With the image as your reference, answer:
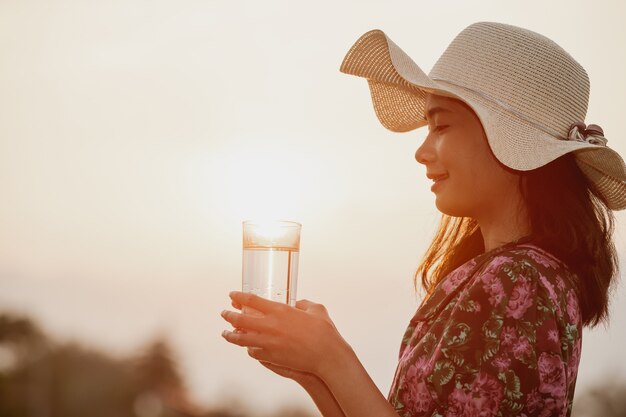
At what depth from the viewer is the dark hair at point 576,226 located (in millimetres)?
3752

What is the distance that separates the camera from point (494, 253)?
12.2 ft

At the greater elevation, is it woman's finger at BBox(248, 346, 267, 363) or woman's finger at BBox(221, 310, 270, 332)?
woman's finger at BBox(221, 310, 270, 332)

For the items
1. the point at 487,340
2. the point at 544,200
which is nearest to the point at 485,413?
the point at 487,340

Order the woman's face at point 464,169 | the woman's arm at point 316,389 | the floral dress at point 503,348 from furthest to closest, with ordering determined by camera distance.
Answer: the woman's face at point 464,169 < the woman's arm at point 316,389 < the floral dress at point 503,348

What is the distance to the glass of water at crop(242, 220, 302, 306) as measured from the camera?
354cm

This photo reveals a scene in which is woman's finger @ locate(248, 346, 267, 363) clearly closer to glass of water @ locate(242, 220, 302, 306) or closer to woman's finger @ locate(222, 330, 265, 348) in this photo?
woman's finger @ locate(222, 330, 265, 348)

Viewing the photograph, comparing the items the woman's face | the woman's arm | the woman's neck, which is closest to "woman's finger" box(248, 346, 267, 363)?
the woman's arm

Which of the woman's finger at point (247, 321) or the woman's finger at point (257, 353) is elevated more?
the woman's finger at point (247, 321)

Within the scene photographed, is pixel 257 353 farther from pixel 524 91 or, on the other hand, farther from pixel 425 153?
pixel 524 91

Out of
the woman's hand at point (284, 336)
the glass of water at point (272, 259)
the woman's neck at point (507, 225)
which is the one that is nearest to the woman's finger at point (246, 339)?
the woman's hand at point (284, 336)

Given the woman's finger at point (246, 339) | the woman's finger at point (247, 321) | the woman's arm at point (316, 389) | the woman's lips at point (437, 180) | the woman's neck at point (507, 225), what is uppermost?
the woman's lips at point (437, 180)

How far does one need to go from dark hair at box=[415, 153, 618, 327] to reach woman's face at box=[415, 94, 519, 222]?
0.11 m

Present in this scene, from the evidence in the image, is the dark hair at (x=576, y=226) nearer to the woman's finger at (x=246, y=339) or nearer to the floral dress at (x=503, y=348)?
the floral dress at (x=503, y=348)

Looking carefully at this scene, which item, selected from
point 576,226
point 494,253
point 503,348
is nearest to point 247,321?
point 503,348
